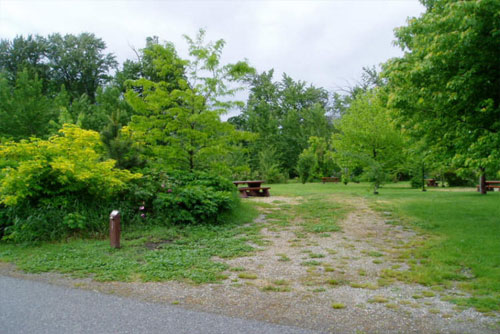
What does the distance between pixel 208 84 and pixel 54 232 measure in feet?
18.6

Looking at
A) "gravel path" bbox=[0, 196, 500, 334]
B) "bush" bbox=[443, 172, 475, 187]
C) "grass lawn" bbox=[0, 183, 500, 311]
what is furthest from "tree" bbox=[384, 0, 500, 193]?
"bush" bbox=[443, 172, 475, 187]

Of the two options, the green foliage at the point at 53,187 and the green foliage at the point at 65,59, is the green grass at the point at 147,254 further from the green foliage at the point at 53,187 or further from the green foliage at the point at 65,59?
the green foliage at the point at 65,59

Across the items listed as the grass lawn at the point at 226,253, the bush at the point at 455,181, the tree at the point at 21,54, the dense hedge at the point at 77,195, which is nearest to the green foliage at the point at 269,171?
the bush at the point at 455,181

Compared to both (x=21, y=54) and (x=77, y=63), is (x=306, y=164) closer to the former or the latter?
(x=77, y=63)

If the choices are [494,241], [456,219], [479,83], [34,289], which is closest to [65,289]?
[34,289]

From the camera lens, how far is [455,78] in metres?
6.44

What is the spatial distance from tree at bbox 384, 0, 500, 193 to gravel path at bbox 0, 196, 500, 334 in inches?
117

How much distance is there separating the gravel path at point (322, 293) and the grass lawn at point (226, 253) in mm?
258

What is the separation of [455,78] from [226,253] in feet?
17.1

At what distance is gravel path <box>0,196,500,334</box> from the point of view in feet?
10.4

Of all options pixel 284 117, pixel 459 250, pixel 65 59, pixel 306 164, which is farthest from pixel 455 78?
pixel 65 59

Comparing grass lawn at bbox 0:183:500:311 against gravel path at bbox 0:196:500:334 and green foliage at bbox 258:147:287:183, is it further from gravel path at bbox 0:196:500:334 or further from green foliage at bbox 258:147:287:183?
green foliage at bbox 258:147:287:183

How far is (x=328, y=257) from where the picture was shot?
5.62 meters

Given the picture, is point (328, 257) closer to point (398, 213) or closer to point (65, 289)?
point (65, 289)
